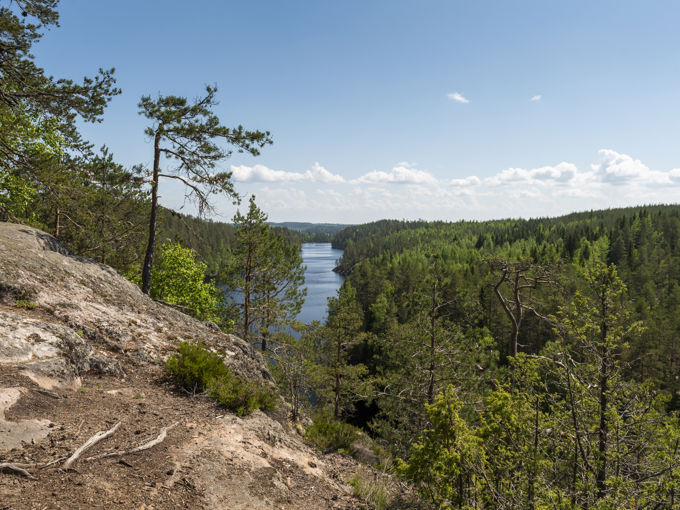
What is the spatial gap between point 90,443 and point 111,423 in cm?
85

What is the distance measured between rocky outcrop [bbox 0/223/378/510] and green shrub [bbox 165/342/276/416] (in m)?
0.24

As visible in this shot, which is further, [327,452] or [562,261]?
[562,261]

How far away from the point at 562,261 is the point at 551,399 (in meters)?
4.78

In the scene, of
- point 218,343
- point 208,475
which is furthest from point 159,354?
point 208,475

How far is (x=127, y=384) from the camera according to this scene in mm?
7207

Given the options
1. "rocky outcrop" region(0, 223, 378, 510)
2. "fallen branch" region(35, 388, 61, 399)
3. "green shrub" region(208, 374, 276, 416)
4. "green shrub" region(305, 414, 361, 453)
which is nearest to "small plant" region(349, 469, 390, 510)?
"rocky outcrop" region(0, 223, 378, 510)

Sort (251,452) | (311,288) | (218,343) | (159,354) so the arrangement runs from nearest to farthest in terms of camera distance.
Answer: (251,452) < (159,354) < (218,343) < (311,288)

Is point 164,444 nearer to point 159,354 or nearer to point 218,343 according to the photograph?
point 159,354

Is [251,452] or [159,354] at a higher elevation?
[159,354]

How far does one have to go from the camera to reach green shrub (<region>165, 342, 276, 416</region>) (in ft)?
24.2

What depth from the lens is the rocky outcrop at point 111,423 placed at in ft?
14.0

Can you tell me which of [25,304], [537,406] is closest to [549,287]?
[537,406]

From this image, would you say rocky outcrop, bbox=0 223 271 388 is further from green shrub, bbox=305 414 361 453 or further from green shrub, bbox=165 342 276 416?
green shrub, bbox=305 414 361 453

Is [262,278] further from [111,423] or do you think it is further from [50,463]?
[50,463]
